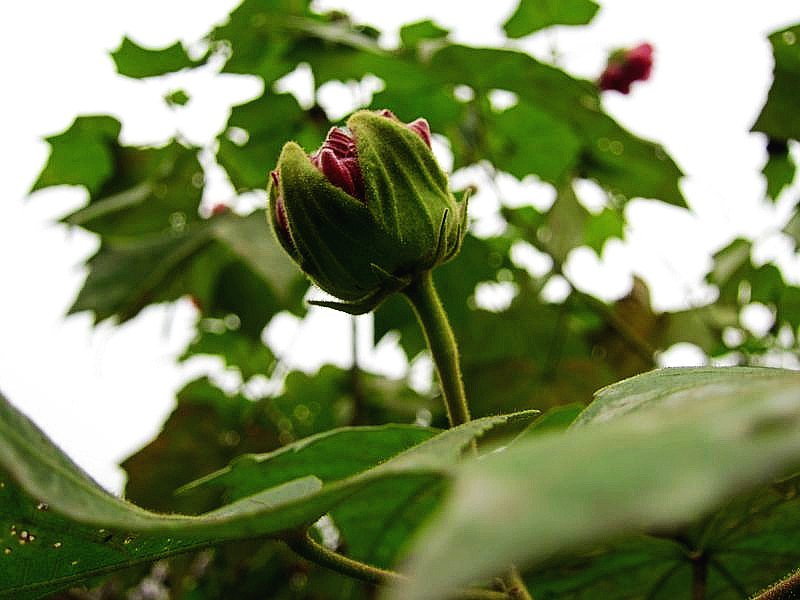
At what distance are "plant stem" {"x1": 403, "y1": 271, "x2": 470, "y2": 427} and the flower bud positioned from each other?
0.01m

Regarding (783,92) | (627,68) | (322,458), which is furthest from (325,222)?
(627,68)

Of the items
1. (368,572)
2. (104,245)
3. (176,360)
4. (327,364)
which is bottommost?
(176,360)

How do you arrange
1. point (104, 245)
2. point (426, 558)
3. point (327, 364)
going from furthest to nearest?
point (327, 364) < point (104, 245) < point (426, 558)

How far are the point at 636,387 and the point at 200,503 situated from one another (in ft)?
2.38

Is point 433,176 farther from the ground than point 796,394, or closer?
closer

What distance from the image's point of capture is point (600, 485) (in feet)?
0.41

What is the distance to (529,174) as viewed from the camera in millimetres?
1189

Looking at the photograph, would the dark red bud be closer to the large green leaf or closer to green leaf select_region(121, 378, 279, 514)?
the large green leaf

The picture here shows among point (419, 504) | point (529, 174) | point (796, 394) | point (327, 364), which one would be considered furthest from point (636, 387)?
point (327, 364)

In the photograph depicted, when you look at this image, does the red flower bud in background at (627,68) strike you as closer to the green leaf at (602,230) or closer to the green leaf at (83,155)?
the green leaf at (602,230)

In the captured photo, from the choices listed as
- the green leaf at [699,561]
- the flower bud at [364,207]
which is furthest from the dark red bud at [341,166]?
the green leaf at [699,561]

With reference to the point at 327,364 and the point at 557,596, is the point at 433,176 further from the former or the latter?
the point at 327,364

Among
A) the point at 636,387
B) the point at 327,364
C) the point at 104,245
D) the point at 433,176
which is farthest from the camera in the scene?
the point at 327,364

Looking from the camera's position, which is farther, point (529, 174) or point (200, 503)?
point (529, 174)
